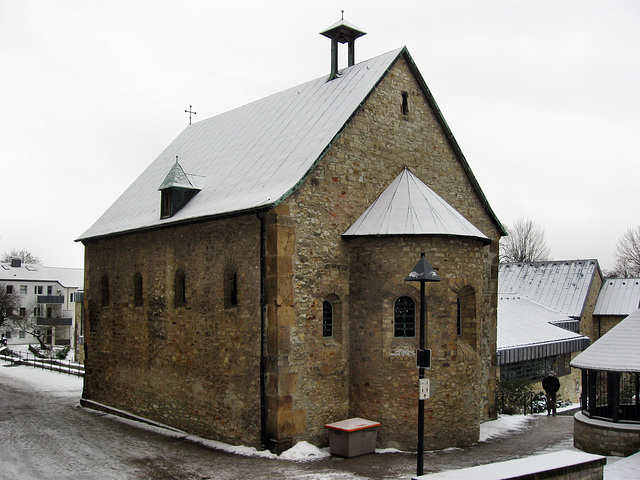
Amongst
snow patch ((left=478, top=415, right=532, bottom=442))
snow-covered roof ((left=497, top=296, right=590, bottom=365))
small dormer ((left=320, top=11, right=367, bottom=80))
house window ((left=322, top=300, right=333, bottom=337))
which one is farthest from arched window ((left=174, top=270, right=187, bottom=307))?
snow-covered roof ((left=497, top=296, right=590, bottom=365))

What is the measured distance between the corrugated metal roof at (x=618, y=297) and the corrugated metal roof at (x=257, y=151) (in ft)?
96.6

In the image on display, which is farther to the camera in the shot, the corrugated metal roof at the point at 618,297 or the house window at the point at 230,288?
the corrugated metal roof at the point at 618,297

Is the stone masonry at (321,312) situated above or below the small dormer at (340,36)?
below

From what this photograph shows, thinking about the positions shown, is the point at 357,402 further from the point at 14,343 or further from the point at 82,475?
the point at 14,343

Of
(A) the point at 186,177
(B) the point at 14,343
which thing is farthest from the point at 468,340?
(B) the point at 14,343

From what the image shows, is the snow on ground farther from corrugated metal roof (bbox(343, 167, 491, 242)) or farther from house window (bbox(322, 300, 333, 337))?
corrugated metal roof (bbox(343, 167, 491, 242))

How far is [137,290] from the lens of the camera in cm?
2242

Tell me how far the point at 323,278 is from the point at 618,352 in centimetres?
782

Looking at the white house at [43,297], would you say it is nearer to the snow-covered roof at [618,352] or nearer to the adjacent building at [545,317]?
the adjacent building at [545,317]

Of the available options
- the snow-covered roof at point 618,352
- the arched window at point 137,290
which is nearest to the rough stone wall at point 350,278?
the snow-covered roof at point 618,352

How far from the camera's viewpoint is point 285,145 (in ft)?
63.4

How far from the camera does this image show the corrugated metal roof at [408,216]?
55.6 ft

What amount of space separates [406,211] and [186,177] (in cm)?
773

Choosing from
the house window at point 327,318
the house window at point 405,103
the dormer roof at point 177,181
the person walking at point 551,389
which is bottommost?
the person walking at point 551,389
